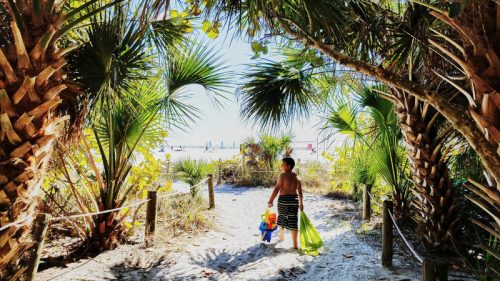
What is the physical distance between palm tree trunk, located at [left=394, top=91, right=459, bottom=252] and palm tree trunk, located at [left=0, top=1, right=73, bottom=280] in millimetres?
3691

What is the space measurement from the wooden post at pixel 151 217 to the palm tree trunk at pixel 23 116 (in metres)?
2.40

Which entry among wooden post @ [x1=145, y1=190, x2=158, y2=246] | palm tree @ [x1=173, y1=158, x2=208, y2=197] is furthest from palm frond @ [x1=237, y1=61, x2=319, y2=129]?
palm tree @ [x1=173, y1=158, x2=208, y2=197]

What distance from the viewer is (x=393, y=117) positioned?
5098mm

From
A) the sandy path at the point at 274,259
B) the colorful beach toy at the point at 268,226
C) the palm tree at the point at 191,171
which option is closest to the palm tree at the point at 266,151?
the palm tree at the point at 191,171

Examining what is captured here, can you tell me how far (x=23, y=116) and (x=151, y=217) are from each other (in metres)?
2.97

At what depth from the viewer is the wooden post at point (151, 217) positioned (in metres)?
4.70

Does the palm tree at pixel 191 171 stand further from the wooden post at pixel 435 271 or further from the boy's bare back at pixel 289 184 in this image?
the wooden post at pixel 435 271

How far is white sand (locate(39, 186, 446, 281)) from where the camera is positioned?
3688 millimetres

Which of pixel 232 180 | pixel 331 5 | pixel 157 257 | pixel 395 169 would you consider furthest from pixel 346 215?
pixel 232 180

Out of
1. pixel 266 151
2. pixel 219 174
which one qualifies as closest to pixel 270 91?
pixel 266 151

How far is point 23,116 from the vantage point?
211cm

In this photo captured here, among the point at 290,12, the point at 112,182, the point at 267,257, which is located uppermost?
the point at 290,12

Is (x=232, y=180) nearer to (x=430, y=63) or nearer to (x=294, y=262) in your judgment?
(x=294, y=262)

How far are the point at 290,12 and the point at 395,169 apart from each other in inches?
131
